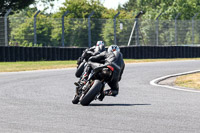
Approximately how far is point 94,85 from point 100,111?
0.80 metres

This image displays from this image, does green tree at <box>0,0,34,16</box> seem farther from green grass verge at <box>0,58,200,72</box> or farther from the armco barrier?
green grass verge at <box>0,58,200,72</box>

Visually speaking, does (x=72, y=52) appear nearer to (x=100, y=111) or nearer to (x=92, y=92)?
(x=92, y=92)

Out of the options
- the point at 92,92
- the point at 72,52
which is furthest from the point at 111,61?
the point at 72,52

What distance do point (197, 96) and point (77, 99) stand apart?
9.52 feet

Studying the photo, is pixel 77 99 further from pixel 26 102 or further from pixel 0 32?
pixel 0 32

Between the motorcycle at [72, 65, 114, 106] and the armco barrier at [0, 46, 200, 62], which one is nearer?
the motorcycle at [72, 65, 114, 106]

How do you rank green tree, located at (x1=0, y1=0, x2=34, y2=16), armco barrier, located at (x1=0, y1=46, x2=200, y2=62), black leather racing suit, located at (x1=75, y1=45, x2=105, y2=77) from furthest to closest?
green tree, located at (x1=0, y1=0, x2=34, y2=16), armco barrier, located at (x1=0, y1=46, x2=200, y2=62), black leather racing suit, located at (x1=75, y1=45, x2=105, y2=77)

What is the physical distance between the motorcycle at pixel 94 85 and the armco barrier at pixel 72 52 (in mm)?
14208

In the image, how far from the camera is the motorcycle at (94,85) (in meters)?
9.31

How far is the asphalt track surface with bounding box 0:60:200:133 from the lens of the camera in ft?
22.8

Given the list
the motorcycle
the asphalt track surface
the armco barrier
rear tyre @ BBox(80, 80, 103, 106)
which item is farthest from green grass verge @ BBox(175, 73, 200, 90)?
the armco barrier

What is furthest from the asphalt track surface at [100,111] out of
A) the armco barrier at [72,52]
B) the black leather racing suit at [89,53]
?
the armco barrier at [72,52]

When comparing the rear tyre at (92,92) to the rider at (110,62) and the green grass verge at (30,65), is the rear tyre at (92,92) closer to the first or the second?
the rider at (110,62)

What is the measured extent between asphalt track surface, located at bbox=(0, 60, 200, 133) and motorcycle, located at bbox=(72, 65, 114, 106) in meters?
0.16
